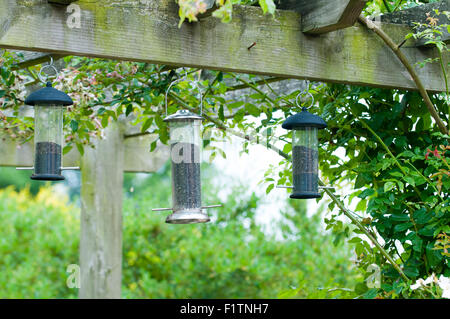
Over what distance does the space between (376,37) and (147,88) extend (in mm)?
975

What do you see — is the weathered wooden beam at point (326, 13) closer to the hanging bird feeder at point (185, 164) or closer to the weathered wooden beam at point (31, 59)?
the hanging bird feeder at point (185, 164)

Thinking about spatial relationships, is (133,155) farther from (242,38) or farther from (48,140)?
(242,38)

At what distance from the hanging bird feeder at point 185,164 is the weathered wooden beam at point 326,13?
1.65 feet

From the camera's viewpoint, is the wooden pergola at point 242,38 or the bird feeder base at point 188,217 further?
the bird feeder base at point 188,217

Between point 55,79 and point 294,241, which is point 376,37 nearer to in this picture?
point 55,79

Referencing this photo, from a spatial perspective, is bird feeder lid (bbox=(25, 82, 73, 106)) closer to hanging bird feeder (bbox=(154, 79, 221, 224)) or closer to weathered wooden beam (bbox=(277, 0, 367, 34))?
hanging bird feeder (bbox=(154, 79, 221, 224))

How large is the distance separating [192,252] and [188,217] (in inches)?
180

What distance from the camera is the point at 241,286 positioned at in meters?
6.89

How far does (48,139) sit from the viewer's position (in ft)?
8.57

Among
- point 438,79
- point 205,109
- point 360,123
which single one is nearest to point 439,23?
point 438,79

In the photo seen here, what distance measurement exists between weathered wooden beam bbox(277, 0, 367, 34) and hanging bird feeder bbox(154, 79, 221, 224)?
1.65ft

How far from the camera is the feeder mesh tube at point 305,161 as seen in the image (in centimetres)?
261

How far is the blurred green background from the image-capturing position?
6.93 meters

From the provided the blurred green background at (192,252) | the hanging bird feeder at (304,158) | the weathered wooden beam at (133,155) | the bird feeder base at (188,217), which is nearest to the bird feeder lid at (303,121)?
the hanging bird feeder at (304,158)
